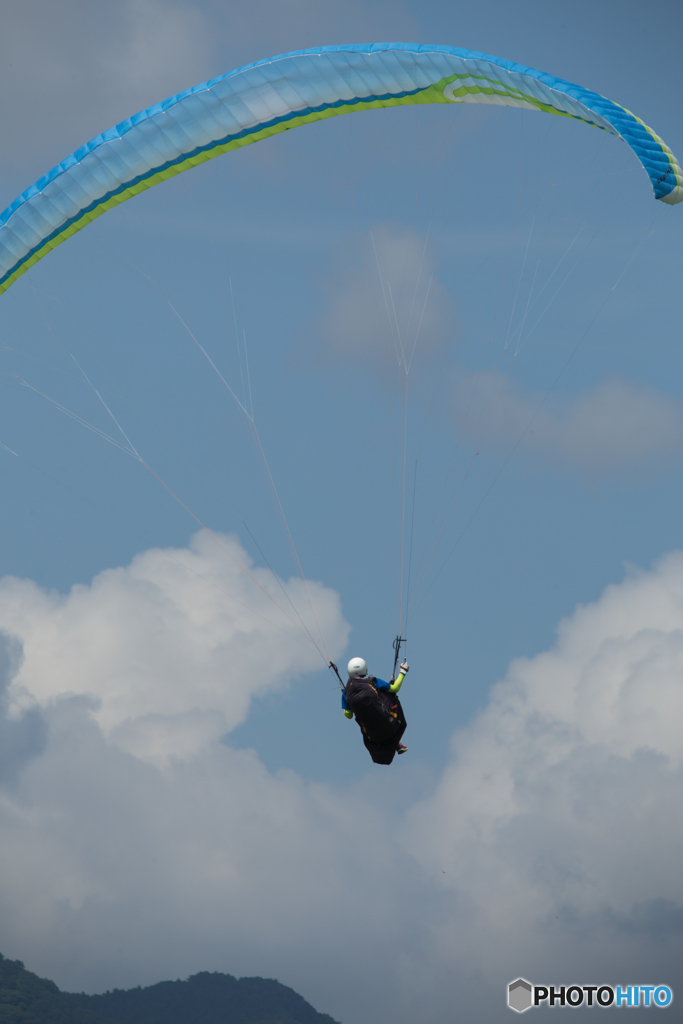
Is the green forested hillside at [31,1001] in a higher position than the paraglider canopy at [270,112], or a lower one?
lower

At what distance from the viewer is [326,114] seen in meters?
18.2

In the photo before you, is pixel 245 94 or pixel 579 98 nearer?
pixel 579 98

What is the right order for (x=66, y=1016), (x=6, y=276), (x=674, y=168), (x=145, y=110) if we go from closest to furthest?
(x=674, y=168) < (x=145, y=110) < (x=6, y=276) < (x=66, y=1016)

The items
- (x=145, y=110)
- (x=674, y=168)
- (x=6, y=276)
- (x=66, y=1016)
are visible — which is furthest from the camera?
(x=66, y=1016)

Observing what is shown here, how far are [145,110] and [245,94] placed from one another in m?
1.75

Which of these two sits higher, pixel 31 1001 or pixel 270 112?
pixel 270 112

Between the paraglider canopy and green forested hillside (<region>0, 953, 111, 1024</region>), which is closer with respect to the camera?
the paraglider canopy

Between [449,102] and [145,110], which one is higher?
[449,102]

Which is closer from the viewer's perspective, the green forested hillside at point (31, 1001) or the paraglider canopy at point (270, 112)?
the paraglider canopy at point (270, 112)

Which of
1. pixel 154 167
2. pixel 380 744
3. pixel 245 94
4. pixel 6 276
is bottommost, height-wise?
pixel 380 744

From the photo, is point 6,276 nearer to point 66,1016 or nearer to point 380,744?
point 380,744

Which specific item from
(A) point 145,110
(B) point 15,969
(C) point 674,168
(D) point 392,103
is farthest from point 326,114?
(B) point 15,969

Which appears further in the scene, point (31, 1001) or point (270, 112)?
point (31, 1001)

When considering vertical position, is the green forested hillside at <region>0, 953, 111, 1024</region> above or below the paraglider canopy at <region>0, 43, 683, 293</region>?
below
